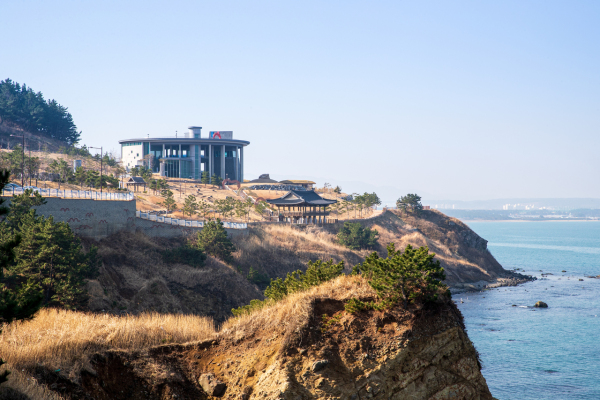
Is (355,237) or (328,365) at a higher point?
(328,365)

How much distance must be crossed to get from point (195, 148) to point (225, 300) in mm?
74887

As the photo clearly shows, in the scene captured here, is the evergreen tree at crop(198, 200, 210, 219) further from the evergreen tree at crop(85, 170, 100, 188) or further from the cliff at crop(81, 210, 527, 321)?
the evergreen tree at crop(85, 170, 100, 188)

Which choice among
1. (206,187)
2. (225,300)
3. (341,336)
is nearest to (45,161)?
(206,187)

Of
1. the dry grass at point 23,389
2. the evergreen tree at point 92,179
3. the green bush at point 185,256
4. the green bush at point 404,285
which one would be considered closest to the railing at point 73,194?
the green bush at point 185,256

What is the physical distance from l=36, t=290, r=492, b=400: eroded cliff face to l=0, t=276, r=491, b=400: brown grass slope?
4 centimetres

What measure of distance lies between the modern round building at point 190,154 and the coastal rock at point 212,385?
107 meters

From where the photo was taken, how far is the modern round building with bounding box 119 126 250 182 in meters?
124

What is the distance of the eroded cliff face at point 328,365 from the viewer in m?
19.2

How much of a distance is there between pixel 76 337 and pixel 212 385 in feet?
18.0

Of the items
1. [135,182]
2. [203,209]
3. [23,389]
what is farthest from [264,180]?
[23,389]

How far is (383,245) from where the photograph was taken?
96312 mm

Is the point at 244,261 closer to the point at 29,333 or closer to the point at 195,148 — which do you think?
the point at 29,333

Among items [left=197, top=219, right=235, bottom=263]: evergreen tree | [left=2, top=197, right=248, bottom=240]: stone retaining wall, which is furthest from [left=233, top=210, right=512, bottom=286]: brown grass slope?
[left=2, top=197, right=248, bottom=240]: stone retaining wall

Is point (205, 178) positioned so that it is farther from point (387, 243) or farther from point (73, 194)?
point (73, 194)
